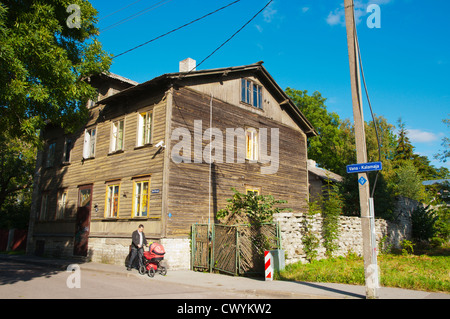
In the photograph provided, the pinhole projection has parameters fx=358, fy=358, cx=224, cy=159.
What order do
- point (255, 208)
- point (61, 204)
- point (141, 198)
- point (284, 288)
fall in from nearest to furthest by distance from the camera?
point (284, 288)
point (255, 208)
point (141, 198)
point (61, 204)

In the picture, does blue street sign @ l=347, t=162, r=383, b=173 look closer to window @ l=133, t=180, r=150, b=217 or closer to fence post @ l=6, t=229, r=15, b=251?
window @ l=133, t=180, r=150, b=217

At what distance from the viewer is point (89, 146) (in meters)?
21.1

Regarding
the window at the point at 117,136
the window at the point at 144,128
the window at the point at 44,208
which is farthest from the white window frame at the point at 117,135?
the window at the point at 44,208

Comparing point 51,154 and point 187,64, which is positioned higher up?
point 187,64

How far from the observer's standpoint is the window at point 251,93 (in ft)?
67.3

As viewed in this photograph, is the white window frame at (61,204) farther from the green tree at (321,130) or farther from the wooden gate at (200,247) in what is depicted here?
the green tree at (321,130)

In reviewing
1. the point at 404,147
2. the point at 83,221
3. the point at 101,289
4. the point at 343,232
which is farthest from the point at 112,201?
the point at 404,147

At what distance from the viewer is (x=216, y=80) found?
18922 mm

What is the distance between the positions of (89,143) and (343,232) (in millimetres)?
14969

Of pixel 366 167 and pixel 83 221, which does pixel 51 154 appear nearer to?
pixel 83 221

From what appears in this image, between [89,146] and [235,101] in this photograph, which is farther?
[89,146]

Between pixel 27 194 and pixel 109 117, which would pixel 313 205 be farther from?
pixel 27 194

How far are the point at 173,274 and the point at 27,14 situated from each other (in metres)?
10.5

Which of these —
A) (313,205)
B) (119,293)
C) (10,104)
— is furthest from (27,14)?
(313,205)
